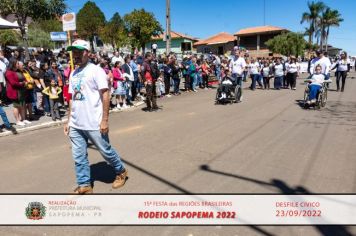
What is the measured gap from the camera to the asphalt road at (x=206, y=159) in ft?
15.9

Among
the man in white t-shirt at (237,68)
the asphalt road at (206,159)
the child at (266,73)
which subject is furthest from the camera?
the child at (266,73)

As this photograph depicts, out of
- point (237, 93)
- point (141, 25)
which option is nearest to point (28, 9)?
point (237, 93)

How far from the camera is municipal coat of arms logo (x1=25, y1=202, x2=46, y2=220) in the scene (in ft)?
13.7

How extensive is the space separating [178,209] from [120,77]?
860 centimetres

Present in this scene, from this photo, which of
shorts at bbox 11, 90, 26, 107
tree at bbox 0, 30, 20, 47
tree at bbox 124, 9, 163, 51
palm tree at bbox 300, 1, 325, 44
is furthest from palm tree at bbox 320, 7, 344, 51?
shorts at bbox 11, 90, 26, 107

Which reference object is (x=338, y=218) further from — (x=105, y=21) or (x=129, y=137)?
(x=105, y=21)

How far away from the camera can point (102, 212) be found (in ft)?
14.1

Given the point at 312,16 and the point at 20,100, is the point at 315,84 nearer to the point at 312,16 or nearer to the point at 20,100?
the point at 20,100

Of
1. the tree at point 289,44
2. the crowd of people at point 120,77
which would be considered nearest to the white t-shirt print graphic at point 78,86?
the crowd of people at point 120,77

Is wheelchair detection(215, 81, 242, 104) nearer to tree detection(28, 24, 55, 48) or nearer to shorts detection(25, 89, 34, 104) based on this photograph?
shorts detection(25, 89, 34, 104)

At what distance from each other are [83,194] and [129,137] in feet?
11.3

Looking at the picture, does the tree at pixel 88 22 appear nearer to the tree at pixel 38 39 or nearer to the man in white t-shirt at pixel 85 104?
the tree at pixel 38 39

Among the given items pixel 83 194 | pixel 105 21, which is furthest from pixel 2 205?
pixel 105 21

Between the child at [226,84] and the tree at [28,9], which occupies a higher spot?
the tree at [28,9]
